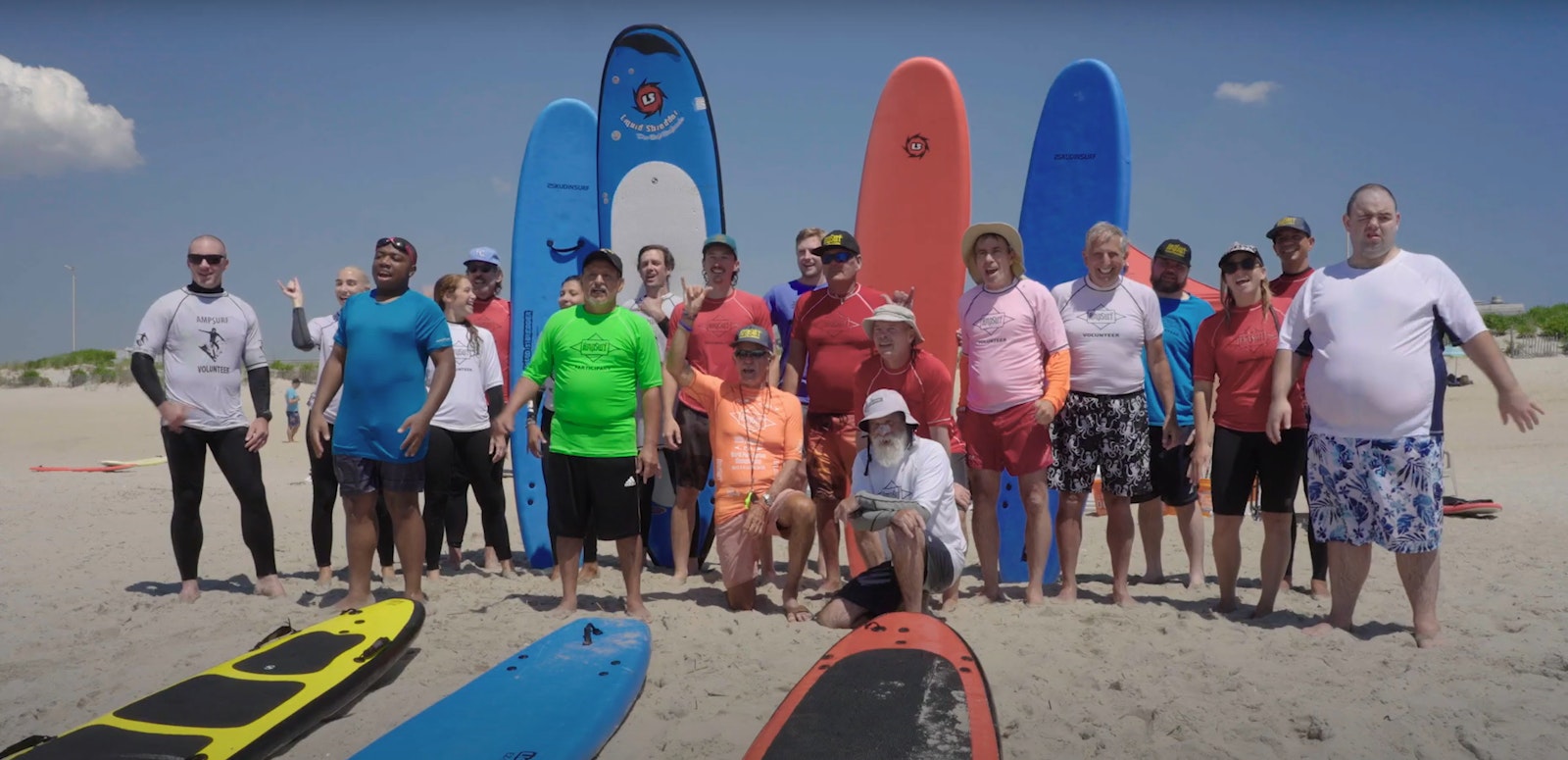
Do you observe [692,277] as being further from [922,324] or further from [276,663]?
[276,663]

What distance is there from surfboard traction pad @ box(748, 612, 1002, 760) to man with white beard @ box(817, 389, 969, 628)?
0.53 metres

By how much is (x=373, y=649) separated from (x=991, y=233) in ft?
9.53

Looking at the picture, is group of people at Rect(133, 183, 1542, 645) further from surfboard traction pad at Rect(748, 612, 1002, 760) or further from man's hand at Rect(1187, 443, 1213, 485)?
surfboard traction pad at Rect(748, 612, 1002, 760)

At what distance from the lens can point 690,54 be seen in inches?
235

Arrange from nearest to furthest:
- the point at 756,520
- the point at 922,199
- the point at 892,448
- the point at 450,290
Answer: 1. the point at 892,448
2. the point at 756,520
3. the point at 450,290
4. the point at 922,199

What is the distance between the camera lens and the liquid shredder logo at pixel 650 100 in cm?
A: 592

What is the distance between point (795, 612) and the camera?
3.85 meters

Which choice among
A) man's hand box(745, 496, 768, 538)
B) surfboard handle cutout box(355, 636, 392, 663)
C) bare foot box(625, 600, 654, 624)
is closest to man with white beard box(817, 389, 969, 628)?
man's hand box(745, 496, 768, 538)

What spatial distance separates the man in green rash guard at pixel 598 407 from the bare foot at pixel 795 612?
0.61 m

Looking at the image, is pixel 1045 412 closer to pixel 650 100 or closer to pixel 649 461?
pixel 649 461

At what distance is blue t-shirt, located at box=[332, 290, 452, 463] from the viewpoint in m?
3.74

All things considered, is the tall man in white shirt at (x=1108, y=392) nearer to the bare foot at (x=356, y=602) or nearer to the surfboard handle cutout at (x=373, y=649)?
the surfboard handle cutout at (x=373, y=649)

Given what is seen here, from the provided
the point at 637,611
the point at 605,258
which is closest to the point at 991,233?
the point at 605,258

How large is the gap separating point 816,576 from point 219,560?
344 cm
